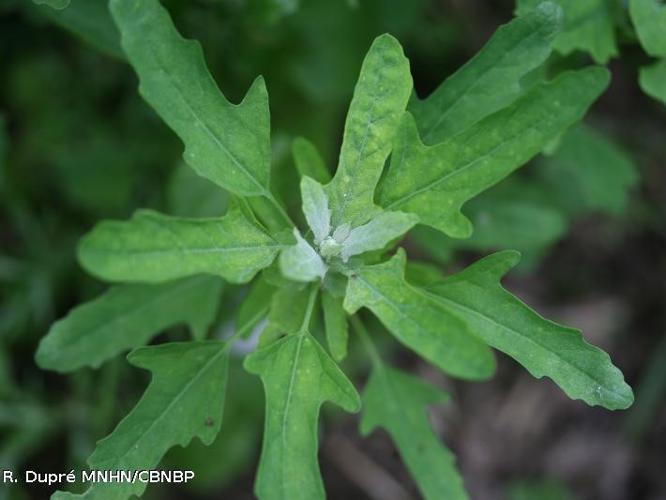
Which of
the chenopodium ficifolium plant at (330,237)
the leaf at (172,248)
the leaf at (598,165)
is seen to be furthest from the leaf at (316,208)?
the leaf at (598,165)

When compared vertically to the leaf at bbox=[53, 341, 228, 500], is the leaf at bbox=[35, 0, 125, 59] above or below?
above

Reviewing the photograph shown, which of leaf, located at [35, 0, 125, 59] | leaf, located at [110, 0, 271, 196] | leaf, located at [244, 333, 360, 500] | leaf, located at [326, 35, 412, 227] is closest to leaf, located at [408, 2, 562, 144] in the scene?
leaf, located at [326, 35, 412, 227]

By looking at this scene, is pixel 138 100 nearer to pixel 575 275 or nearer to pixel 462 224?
pixel 462 224

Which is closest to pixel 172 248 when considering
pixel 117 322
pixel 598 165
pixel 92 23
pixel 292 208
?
pixel 117 322

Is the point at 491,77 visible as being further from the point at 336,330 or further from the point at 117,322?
the point at 117,322

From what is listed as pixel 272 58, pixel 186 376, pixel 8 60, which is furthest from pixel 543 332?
pixel 8 60

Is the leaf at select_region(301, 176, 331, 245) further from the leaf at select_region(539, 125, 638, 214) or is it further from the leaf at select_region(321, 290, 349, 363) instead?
the leaf at select_region(539, 125, 638, 214)

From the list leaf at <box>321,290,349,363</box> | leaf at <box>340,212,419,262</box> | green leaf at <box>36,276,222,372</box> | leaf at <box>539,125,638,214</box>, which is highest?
leaf at <box>340,212,419,262</box>

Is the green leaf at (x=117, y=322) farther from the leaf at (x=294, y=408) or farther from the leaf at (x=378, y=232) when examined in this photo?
the leaf at (x=378, y=232)
